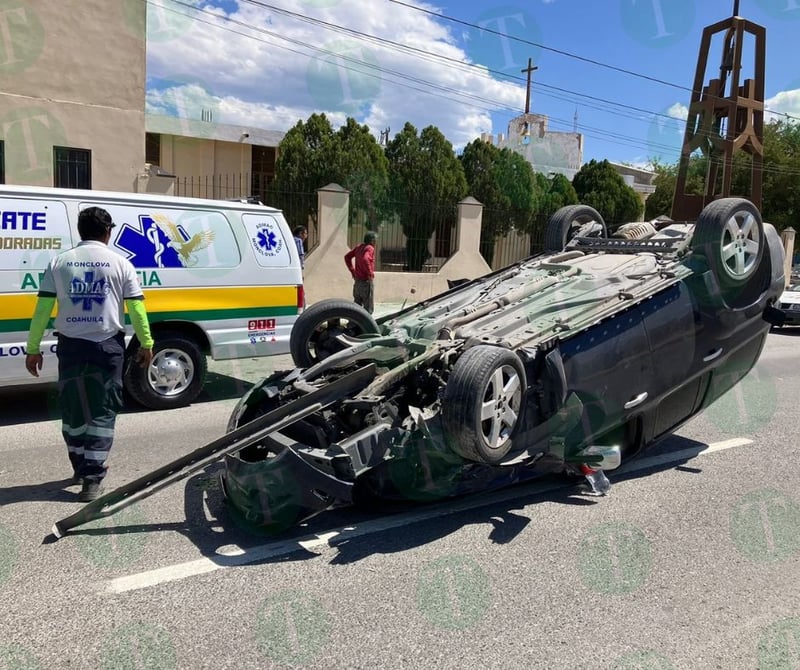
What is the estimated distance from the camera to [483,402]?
398 cm

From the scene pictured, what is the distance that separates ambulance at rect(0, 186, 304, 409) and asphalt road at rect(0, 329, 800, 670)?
5.20ft

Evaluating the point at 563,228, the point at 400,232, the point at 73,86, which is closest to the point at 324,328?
the point at 563,228

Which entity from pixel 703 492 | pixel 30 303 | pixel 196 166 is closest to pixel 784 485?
pixel 703 492

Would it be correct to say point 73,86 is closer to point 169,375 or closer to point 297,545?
point 169,375

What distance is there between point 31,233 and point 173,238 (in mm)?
1272

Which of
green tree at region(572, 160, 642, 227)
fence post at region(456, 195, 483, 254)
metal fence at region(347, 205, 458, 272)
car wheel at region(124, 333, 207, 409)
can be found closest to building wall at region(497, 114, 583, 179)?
green tree at region(572, 160, 642, 227)

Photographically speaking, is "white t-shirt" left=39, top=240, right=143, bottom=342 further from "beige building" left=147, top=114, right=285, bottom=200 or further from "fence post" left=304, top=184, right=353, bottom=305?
"beige building" left=147, top=114, right=285, bottom=200

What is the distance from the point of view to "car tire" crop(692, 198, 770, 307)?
5.35 m

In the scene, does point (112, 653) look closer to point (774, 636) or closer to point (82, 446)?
point (82, 446)

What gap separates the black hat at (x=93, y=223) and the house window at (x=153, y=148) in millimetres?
22393

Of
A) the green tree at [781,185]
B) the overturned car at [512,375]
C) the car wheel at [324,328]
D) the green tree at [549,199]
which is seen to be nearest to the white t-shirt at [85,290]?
the overturned car at [512,375]

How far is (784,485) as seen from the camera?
17.5 ft

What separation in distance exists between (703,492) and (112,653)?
13.1 feet

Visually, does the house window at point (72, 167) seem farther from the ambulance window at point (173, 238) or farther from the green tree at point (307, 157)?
the ambulance window at point (173, 238)
